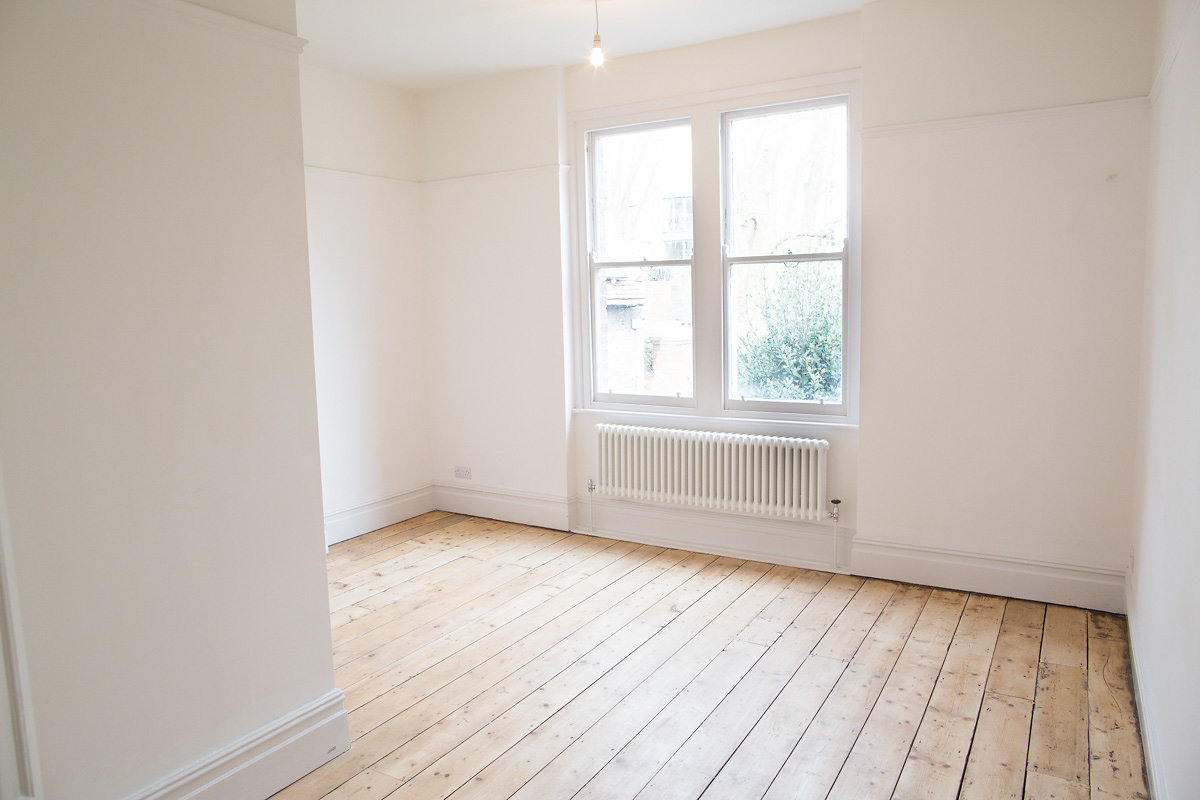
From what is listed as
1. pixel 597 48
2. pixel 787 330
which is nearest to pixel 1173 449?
pixel 787 330

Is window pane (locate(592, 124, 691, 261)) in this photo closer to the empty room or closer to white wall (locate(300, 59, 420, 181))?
the empty room

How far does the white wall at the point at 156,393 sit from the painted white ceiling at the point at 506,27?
5.55 ft

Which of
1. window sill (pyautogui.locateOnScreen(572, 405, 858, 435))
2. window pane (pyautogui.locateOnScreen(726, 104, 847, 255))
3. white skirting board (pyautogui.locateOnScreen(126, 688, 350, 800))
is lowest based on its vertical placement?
white skirting board (pyautogui.locateOnScreen(126, 688, 350, 800))

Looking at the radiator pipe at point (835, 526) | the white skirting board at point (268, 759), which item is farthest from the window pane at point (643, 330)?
the white skirting board at point (268, 759)

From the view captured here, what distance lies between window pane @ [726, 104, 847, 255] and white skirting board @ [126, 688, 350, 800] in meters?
3.21

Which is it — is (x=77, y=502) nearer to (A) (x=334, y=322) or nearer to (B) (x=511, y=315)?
(A) (x=334, y=322)

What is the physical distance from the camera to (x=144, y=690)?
7.17 ft

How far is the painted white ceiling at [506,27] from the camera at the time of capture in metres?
3.88

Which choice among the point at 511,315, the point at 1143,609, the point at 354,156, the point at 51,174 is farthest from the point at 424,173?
the point at 1143,609

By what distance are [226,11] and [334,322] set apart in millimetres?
2799

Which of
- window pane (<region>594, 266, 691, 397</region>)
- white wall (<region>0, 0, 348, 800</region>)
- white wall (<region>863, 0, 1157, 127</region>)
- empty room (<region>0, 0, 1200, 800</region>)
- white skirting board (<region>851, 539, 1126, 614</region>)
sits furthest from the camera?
window pane (<region>594, 266, 691, 397</region>)

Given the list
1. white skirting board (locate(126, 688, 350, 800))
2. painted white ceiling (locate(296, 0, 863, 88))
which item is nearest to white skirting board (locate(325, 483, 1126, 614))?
white skirting board (locate(126, 688, 350, 800))

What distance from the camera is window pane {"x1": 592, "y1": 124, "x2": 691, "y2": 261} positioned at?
15.6 feet

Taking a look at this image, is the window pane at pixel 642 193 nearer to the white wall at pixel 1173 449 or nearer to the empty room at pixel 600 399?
the empty room at pixel 600 399
